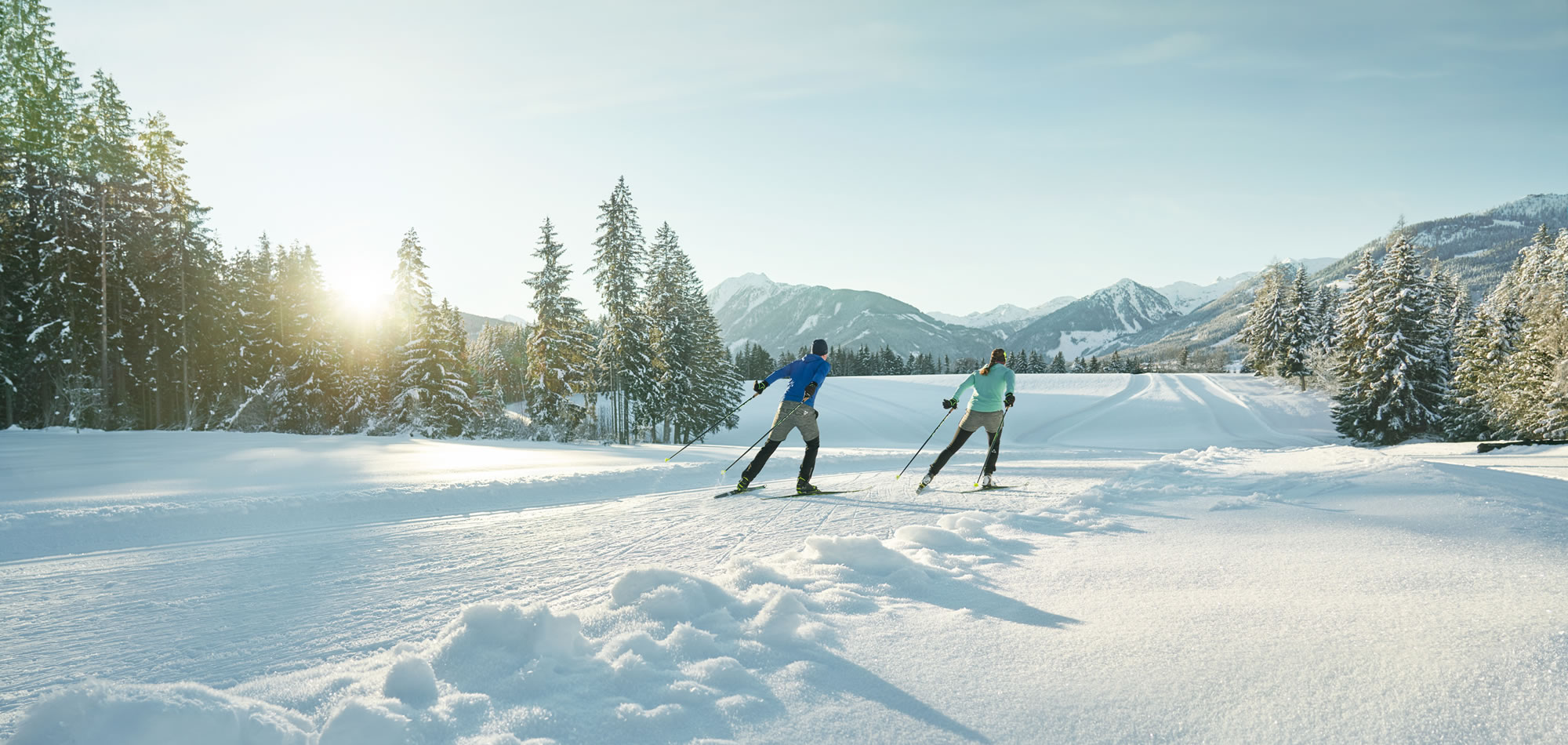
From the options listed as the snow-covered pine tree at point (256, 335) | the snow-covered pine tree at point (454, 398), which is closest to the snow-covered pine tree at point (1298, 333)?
the snow-covered pine tree at point (454, 398)

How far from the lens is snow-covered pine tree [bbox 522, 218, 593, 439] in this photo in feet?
117

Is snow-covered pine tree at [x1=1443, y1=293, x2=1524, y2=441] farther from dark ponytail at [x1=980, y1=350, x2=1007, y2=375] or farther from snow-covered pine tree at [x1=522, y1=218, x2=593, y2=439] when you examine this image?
snow-covered pine tree at [x1=522, y1=218, x2=593, y2=439]

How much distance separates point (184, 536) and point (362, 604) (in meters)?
3.91

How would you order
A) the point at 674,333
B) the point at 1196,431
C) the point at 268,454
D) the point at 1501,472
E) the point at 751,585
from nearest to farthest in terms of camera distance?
the point at 751,585, the point at 1501,472, the point at 268,454, the point at 1196,431, the point at 674,333

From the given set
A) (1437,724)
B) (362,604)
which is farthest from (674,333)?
(1437,724)

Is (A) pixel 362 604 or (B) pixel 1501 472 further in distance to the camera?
(B) pixel 1501 472

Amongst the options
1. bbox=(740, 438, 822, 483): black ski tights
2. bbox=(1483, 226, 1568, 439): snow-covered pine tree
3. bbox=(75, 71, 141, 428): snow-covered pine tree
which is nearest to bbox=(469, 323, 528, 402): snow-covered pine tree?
bbox=(75, 71, 141, 428): snow-covered pine tree

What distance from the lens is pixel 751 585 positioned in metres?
3.96

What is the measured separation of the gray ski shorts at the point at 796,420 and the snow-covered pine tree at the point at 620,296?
27.2 metres

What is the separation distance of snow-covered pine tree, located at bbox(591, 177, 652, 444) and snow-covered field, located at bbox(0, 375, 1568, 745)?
89.6 feet

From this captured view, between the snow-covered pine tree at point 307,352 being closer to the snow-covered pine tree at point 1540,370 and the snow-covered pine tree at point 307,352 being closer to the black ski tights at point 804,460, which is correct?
the black ski tights at point 804,460

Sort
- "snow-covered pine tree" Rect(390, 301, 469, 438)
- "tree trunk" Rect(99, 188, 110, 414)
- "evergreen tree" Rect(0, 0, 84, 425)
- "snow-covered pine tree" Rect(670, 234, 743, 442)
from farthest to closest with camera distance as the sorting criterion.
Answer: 1. "snow-covered pine tree" Rect(670, 234, 743, 442)
2. "snow-covered pine tree" Rect(390, 301, 469, 438)
3. "tree trunk" Rect(99, 188, 110, 414)
4. "evergreen tree" Rect(0, 0, 84, 425)

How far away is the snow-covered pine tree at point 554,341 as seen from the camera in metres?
35.8

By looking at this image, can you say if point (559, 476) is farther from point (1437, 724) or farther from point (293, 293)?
point (293, 293)
